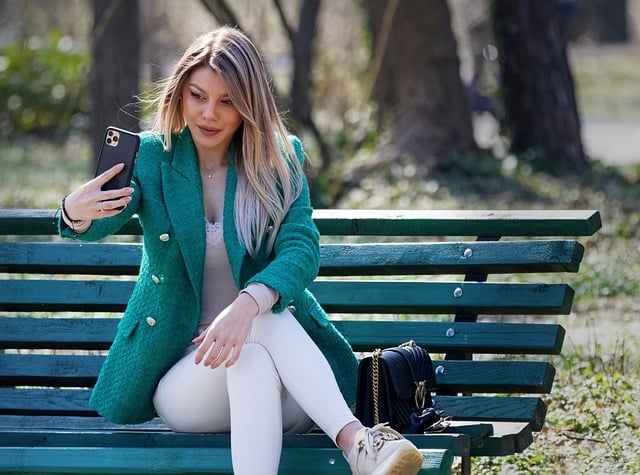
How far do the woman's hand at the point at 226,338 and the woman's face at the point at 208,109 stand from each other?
22.4 inches

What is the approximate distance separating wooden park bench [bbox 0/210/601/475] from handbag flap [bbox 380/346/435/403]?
0.17 metres

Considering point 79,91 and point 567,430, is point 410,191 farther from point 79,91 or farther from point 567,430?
Result: point 79,91

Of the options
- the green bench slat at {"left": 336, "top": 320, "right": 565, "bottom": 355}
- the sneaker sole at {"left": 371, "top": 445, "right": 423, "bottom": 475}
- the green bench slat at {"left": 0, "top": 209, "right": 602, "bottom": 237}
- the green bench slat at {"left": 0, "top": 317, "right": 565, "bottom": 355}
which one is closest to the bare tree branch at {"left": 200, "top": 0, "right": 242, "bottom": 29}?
the green bench slat at {"left": 0, "top": 209, "right": 602, "bottom": 237}

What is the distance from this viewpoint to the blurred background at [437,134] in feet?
17.7

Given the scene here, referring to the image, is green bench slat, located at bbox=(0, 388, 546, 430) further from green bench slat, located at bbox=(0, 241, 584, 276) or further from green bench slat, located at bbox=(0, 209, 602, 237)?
green bench slat, located at bbox=(0, 209, 602, 237)

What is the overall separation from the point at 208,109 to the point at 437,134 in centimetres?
816

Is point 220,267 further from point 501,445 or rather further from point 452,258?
point 501,445

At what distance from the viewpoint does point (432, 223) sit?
13.4 feet

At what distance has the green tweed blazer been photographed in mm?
3598

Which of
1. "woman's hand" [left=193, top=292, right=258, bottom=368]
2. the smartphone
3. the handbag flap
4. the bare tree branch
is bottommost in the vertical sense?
the handbag flap

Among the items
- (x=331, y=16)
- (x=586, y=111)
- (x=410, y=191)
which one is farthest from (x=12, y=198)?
(x=586, y=111)

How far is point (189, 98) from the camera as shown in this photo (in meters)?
3.65

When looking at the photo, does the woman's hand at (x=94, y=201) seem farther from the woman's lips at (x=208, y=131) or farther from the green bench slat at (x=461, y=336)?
the green bench slat at (x=461, y=336)

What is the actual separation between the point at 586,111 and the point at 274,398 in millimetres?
20594
